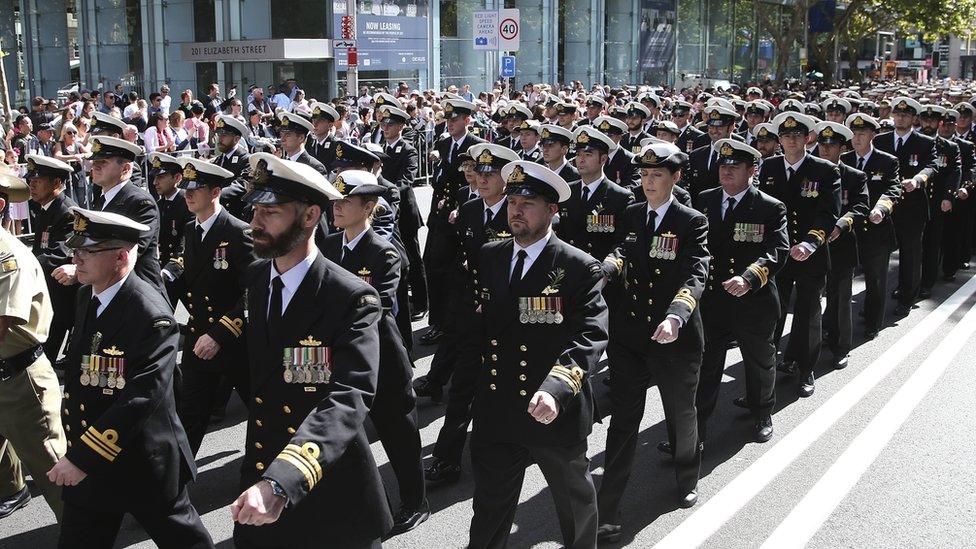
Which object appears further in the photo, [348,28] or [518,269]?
[348,28]

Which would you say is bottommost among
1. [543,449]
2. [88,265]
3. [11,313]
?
[543,449]

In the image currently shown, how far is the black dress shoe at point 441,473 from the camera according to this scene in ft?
20.7

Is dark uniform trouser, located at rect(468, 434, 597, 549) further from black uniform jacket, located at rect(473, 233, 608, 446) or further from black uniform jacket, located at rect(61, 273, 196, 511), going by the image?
black uniform jacket, located at rect(61, 273, 196, 511)

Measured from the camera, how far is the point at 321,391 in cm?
379

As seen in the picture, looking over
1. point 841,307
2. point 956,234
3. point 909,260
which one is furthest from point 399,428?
point 956,234

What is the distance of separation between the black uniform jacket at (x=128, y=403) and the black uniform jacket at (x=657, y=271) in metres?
2.70

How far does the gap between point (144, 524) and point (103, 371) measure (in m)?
0.67

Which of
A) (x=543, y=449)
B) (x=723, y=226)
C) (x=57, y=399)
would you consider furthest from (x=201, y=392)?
(x=723, y=226)

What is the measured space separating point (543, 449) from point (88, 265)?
213 cm

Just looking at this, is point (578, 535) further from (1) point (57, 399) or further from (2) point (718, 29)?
(2) point (718, 29)

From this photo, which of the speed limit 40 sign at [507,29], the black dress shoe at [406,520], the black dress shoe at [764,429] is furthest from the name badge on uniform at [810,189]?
the speed limit 40 sign at [507,29]

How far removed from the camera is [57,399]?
17.7 feet

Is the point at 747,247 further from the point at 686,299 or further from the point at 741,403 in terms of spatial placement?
the point at 686,299

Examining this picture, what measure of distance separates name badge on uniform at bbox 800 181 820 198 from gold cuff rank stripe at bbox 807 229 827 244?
19.1 inches
